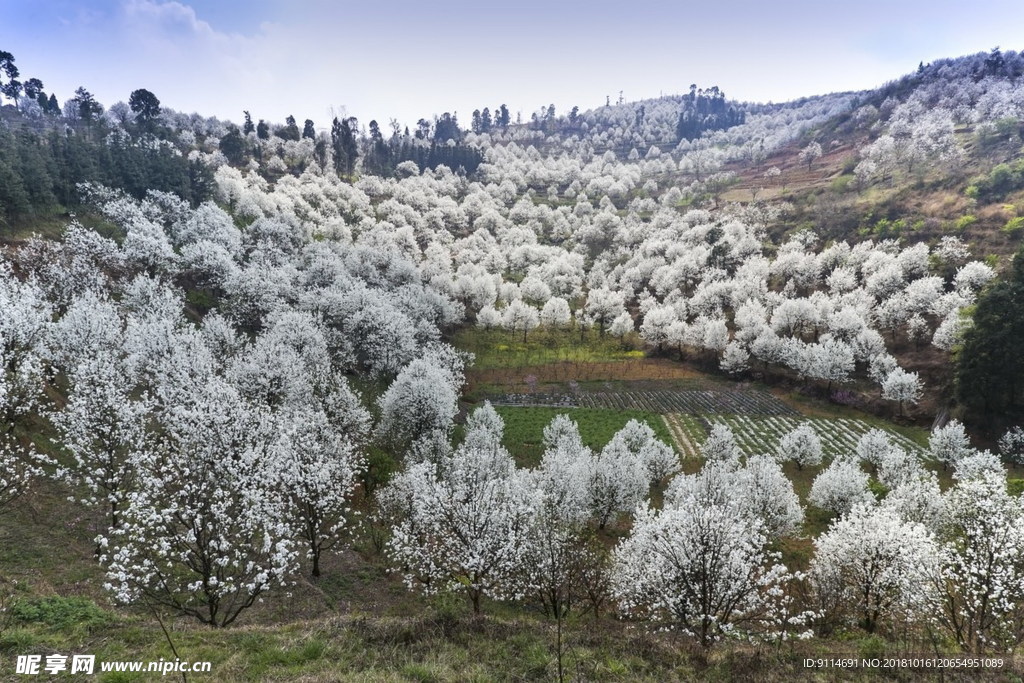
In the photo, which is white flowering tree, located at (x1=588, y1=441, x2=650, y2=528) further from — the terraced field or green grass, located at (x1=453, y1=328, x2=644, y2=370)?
green grass, located at (x1=453, y1=328, x2=644, y2=370)

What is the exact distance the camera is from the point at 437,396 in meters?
53.8

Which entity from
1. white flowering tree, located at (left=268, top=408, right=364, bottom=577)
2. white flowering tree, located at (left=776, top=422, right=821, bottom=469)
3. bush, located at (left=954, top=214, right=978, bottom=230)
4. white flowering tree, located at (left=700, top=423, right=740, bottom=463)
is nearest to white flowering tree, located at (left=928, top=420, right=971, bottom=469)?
white flowering tree, located at (left=776, top=422, right=821, bottom=469)

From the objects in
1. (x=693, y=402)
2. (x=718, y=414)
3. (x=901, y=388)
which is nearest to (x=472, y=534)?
(x=718, y=414)

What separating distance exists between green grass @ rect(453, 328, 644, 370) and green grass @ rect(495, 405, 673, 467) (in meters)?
23.0

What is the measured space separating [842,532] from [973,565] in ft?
20.2

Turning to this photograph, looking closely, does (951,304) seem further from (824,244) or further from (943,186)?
(943,186)

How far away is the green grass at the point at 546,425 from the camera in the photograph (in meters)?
62.0

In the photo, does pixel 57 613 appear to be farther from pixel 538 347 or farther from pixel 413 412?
pixel 538 347

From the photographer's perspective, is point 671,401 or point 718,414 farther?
point 671,401

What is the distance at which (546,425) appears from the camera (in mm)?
69625

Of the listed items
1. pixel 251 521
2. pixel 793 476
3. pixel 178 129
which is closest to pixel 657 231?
pixel 793 476

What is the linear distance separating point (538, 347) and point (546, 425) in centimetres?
4244

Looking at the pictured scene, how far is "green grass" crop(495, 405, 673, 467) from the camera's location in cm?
6201

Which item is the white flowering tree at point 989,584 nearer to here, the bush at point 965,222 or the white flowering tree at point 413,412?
the white flowering tree at point 413,412
